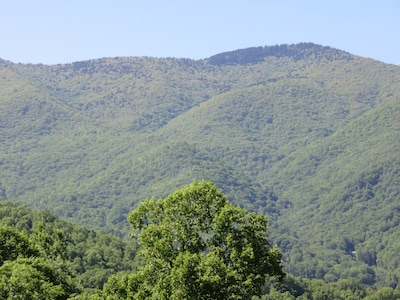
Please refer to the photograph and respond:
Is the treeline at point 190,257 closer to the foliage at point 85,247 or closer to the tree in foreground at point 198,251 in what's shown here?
the tree in foreground at point 198,251

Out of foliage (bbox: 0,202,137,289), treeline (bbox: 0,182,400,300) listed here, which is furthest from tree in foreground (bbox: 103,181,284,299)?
foliage (bbox: 0,202,137,289)

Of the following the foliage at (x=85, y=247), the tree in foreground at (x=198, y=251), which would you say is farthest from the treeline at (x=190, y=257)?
the foliage at (x=85, y=247)

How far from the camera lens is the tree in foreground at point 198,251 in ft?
123

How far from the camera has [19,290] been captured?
4284 centimetres

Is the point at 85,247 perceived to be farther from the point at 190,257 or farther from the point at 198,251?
the point at 190,257

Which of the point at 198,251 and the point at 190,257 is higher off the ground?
the point at 190,257

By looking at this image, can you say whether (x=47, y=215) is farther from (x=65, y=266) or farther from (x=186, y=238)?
(x=186, y=238)

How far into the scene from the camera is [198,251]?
40312 millimetres

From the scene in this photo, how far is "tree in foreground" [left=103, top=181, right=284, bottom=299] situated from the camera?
123ft

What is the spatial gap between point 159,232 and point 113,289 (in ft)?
14.7

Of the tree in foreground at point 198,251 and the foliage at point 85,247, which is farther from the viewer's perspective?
the foliage at point 85,247

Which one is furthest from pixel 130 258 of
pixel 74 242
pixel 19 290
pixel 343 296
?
pixel 19 290

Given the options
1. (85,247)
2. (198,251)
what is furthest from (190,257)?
(85,247)

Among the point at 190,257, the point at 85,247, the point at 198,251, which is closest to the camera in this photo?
the point at 190,257
